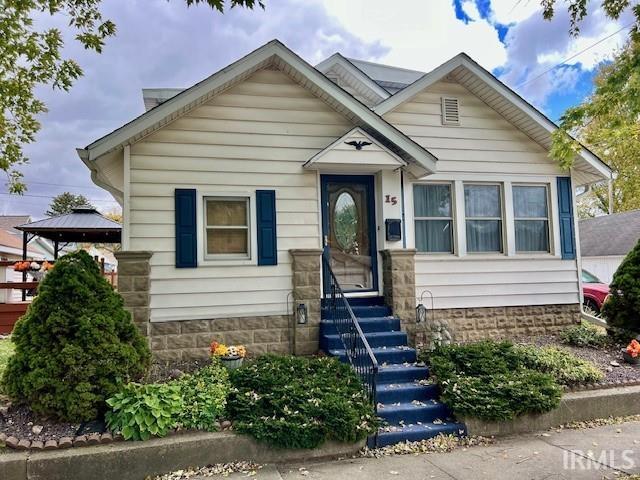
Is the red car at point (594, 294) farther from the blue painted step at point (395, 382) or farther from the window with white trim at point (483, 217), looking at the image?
the blue painted step at point (395, 382)

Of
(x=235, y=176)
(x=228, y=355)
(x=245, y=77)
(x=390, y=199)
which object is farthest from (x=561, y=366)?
(x=245, y=77)

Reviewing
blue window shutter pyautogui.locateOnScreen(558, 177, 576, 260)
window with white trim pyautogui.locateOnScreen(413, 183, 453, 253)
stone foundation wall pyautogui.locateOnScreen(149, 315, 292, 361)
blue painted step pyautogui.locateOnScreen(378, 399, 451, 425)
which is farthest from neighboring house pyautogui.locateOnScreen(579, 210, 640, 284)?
stone foundation wall pyautogui.locateOnScreen(149, 315, 292, 361)

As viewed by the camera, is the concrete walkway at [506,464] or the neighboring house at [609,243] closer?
the concrete walkway at [506,464]

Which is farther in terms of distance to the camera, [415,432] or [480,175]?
[480,175]

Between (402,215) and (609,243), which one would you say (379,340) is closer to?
(402,215)

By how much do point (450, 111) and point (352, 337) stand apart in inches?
184

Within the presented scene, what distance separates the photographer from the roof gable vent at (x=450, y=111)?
7836 mm

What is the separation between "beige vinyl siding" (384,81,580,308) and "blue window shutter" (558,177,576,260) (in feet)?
0.46

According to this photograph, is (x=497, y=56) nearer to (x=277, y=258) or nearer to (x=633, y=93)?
(x=633, y=93)

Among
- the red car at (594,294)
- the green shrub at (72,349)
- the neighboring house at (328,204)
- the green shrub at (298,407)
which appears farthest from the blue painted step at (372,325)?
the red car at (594,294)

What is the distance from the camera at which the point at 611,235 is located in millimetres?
19016

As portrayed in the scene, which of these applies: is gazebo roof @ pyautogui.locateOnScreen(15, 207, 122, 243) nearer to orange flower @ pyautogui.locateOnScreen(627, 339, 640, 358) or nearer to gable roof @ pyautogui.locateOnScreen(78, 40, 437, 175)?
gable roof @ pyautogui.locateOnScreen(78, 40, 437, 175)

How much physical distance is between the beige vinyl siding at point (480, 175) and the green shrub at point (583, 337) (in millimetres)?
614

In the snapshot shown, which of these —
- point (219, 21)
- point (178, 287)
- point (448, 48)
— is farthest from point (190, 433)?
point (448, 48)
